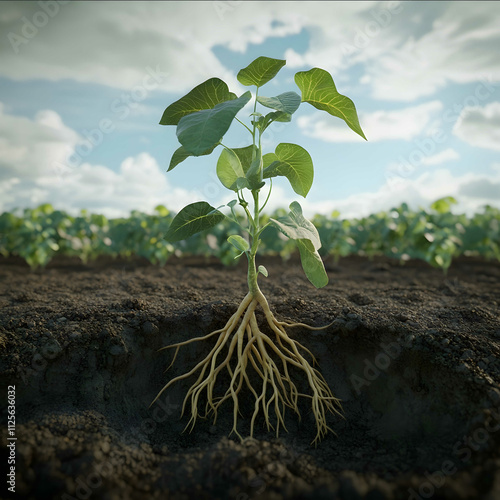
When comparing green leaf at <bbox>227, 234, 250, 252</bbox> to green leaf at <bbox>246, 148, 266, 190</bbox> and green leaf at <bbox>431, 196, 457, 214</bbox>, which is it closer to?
green leaf at <bbox>246, 148, 266, 190</bbox>

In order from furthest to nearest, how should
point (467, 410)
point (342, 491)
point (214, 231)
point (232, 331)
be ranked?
point (214, 231), point (232, 331), point (467, 410), point (342, 491)

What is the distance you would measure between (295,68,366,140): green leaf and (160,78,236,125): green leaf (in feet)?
1.29

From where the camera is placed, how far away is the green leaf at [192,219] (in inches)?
87.5

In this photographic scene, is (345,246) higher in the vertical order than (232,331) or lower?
higher

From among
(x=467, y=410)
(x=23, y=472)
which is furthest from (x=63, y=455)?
(x=467, y=410)

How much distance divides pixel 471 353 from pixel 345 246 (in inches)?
157

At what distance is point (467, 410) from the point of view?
190 centimetres

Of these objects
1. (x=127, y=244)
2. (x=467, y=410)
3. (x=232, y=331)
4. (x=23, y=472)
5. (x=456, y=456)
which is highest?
(x=127, y=244)

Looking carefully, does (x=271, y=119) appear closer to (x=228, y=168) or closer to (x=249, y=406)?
(x=228, y=168)

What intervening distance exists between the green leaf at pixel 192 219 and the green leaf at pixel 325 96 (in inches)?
31.9

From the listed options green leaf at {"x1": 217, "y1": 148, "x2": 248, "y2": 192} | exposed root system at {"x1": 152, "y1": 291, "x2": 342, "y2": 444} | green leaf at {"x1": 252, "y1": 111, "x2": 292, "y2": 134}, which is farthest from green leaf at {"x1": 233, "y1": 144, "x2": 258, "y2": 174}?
exposed root system at {"x1": 152, "y1": 291, "x2": 342, "y2": 444}

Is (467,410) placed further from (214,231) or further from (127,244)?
(127,244)

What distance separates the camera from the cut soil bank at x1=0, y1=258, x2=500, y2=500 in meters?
1.54

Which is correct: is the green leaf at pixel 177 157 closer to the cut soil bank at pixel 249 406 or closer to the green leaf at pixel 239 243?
the green leaf at pixel 239 243
